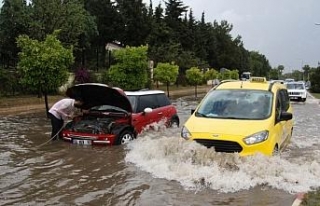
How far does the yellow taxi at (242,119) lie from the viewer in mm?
8852

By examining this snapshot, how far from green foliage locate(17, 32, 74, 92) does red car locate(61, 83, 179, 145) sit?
7.16m

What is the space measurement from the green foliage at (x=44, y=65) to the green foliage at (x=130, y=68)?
7370 mm

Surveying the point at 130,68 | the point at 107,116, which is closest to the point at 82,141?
the point at 107,116

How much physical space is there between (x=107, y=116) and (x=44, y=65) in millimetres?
8364

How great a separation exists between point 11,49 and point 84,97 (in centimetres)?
3152

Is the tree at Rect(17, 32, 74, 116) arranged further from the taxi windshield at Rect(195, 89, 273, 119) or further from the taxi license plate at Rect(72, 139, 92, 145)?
the taxi windshield at Rect(195, 89, 273, 119)

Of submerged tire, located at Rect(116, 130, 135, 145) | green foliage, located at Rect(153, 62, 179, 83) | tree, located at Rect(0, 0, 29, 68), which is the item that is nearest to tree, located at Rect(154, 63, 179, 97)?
green foliage, located at Rect(153, 62, 179, 83)

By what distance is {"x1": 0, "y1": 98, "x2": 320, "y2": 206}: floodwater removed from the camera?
7.70m

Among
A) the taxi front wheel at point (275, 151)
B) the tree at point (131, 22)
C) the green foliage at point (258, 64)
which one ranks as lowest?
the taxi front wheel at point (275, 151)

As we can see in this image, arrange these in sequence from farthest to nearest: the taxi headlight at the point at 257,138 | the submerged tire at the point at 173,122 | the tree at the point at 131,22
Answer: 1. the tree at the point at 131,22
2. the submerged tire at the point at 173,122
3. the taxi headlight at the point at 257,138

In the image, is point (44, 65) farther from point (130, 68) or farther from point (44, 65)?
point (130, 68)

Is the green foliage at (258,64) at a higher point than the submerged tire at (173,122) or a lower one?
higher

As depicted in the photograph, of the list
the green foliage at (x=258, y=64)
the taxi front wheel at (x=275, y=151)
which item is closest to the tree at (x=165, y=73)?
the taxi front wheel at (x=275, y=151)

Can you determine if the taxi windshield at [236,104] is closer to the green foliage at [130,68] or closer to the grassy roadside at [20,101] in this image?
the green foliage at [130,68]
